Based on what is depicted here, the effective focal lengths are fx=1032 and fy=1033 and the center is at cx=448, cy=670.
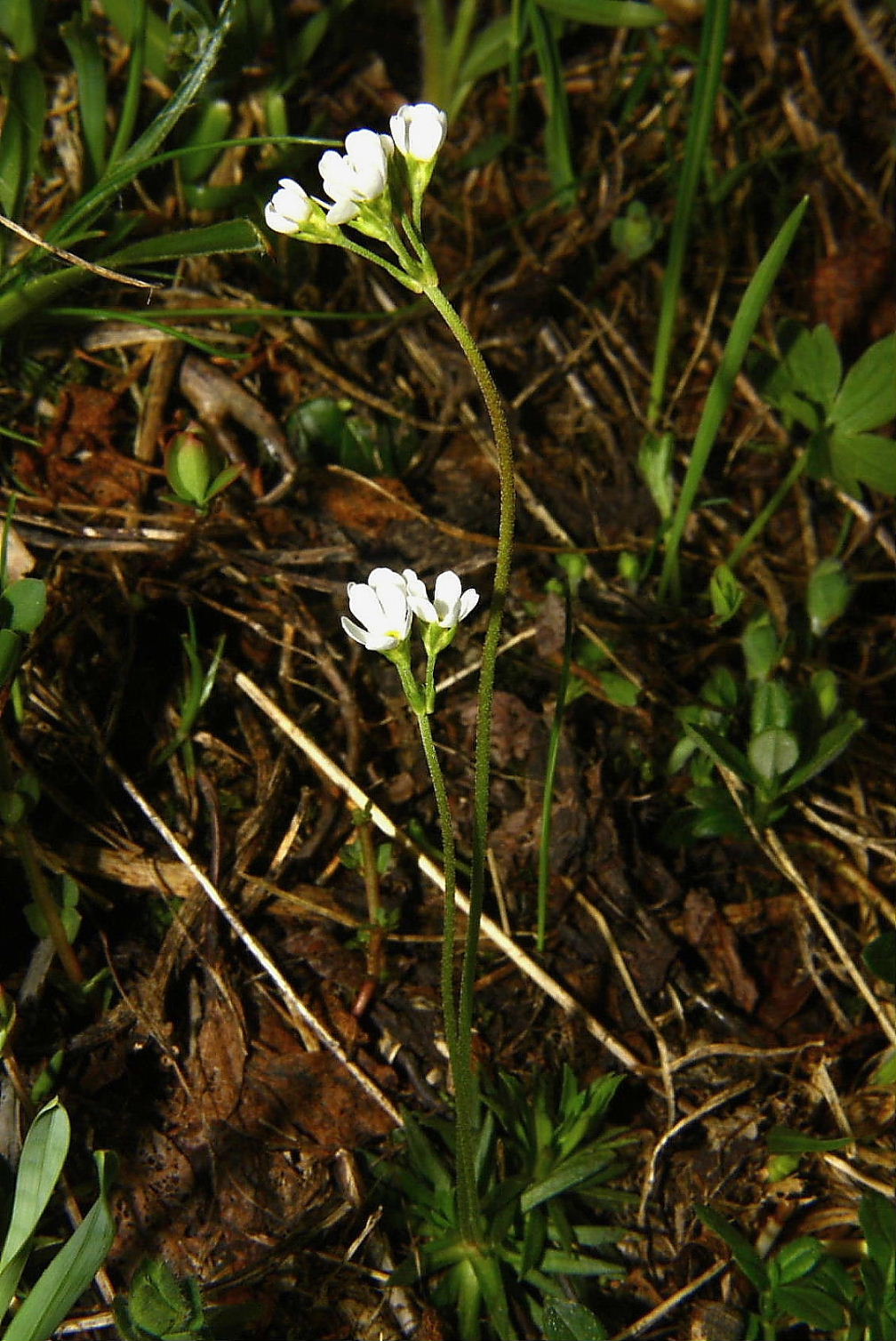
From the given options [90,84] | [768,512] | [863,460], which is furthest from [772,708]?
[90,84]

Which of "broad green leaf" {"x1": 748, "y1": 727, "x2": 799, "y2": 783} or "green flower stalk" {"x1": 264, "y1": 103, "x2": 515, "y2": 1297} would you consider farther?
"broad green leaf" {"x1": 748, "y1": 727, "x2": 799, "y2": 783}

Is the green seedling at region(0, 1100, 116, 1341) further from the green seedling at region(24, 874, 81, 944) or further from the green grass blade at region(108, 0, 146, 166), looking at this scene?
the green grass blade at region(108, 0, 146, 166)

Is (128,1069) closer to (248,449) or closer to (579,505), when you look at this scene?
(248,449)

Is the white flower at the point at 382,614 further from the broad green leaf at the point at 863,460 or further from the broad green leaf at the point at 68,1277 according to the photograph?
the broad green leaf at the point at 863,460

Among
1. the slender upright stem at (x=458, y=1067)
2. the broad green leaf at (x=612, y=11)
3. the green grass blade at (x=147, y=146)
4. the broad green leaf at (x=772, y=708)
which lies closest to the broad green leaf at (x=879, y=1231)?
the slender upright stem at (x=458, y=1067)

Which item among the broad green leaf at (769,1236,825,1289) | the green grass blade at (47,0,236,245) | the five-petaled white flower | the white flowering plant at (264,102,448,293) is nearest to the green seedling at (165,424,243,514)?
the green grass blade at (47,0,236,245)

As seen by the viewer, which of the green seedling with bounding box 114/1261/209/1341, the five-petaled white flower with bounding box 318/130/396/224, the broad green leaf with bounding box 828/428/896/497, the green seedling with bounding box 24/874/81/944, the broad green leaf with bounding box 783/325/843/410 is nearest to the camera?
the five-petaled white flower with bounding box 318/130/396/224
